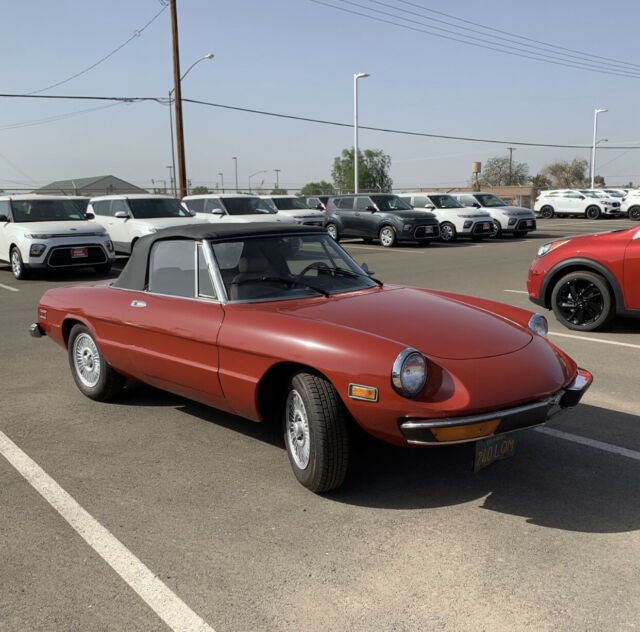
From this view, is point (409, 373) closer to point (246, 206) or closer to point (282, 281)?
point (282, 281)

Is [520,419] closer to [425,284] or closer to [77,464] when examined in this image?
[77,464]

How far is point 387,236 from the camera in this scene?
829 inches

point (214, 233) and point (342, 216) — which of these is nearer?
point (214, 233)

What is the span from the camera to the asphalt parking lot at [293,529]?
265 centimetres

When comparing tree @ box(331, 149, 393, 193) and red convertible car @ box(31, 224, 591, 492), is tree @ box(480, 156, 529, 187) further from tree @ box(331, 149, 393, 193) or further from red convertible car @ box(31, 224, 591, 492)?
red convertible car @ box(31, 224, 591, 492)

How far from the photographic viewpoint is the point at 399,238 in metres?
20.6

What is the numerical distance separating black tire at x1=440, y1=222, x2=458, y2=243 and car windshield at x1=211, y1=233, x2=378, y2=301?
18157 millimetres

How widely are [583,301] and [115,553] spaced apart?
21.0 feet

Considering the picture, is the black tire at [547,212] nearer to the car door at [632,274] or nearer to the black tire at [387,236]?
the black tire at [387,236]

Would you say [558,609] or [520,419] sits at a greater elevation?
[520,419]

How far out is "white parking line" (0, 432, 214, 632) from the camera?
2617 mm

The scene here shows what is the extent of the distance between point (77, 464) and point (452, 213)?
19942mm

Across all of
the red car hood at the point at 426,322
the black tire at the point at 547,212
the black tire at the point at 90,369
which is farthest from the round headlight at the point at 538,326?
the black tire at the point at 547,212

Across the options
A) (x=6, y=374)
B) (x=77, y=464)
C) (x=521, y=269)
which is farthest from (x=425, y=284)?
(x=77, y=464)
